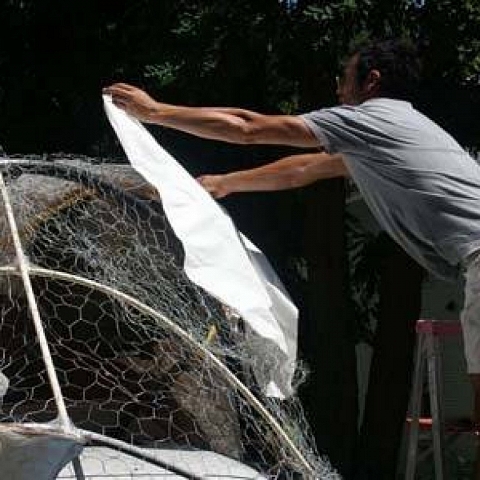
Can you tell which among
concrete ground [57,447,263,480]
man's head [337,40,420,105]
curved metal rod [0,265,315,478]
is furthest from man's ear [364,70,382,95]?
concrete ground [57,447,263,480]

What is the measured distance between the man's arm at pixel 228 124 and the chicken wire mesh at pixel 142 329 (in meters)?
0.25

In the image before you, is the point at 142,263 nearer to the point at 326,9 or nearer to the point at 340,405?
the point at 326,9

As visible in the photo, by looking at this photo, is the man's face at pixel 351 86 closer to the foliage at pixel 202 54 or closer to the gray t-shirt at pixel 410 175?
the gray t-shirt at pixel 410 175

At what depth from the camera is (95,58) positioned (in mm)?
8938

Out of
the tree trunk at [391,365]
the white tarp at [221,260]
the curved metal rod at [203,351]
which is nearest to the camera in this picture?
the white tarp at [221,260]

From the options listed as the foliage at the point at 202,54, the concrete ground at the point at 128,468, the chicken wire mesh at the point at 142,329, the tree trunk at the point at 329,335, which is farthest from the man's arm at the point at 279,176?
the tree trunk at the point at 329,335

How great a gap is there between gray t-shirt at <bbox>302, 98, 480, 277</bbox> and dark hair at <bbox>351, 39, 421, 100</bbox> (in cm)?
12

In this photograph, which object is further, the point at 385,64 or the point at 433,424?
the point at 433,424

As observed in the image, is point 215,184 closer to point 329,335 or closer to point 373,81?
point 373,81

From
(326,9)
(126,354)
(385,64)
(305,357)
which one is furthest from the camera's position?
(305,357)

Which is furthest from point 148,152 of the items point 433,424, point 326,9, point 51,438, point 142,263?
point 326,9

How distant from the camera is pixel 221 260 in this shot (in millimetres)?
3633

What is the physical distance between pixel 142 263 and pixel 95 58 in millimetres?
5075

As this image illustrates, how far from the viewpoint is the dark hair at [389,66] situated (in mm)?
4086
